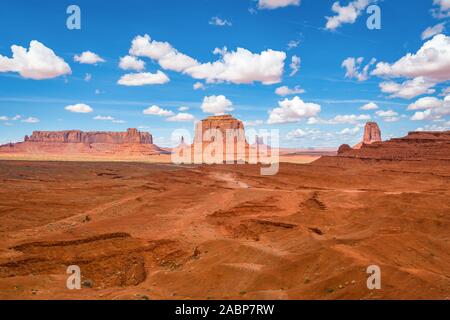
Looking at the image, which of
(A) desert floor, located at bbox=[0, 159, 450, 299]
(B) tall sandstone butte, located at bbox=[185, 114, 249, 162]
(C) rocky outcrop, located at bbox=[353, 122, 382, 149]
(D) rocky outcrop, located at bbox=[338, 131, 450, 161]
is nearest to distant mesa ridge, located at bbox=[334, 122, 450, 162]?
(D) rocky outcrop, located at bbox=[338, 131, 450, 161]

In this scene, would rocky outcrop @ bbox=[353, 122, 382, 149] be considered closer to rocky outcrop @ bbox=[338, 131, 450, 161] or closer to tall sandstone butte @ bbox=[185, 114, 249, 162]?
tall sandstone butte @ bbox=[185, 114, 249, 162]

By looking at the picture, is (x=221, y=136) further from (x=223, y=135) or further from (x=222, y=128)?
(x=222, y=128)

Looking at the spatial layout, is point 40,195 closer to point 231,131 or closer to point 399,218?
point 399,218

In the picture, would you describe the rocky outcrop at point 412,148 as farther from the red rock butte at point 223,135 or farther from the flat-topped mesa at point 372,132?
the flat-topped mesa at point 372,132

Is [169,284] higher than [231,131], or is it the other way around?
[231,131]
